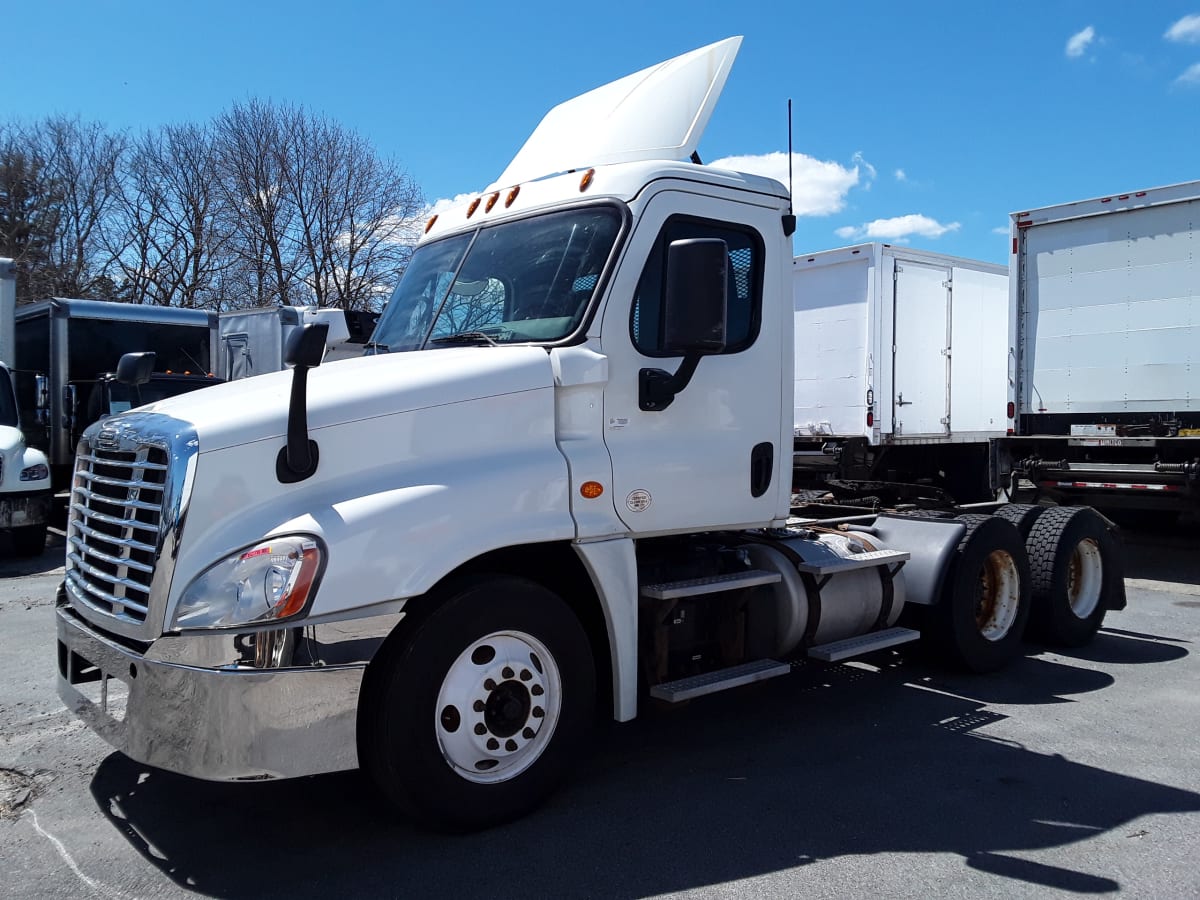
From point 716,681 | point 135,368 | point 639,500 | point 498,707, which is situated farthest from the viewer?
point 135,368

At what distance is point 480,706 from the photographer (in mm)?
3828

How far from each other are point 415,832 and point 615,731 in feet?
5.35

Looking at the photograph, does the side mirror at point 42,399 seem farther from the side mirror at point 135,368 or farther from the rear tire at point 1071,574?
the rear tire at point 1071,574

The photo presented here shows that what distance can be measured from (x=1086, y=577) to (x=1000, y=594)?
127cm

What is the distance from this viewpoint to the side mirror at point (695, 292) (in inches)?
161

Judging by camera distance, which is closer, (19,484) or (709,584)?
(709,584)

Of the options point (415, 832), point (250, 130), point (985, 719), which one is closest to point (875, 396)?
point (985, 719)

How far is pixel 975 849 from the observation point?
12.7 feet

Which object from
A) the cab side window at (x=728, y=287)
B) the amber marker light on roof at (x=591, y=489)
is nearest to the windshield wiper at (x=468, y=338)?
the cab side window at (x=728, y=287)

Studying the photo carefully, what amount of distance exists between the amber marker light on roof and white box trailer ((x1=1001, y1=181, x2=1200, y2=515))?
786 cm

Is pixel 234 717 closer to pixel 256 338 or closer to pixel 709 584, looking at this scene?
pixel 709 584

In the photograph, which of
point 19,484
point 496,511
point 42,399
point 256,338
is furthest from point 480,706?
point 256,338

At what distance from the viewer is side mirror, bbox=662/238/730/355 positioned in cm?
409

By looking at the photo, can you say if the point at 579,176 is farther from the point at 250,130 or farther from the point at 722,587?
the point at 250,130
